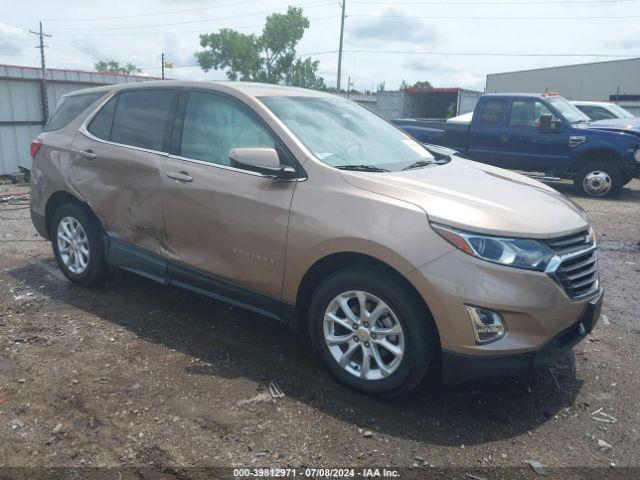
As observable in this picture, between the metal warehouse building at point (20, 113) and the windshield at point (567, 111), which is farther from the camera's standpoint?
the metal warehouse building at point (20, 113)

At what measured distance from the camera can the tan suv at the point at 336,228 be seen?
289 cm

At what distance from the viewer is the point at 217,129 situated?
13.0 feet

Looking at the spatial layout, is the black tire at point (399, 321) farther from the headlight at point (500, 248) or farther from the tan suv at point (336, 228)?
the headlight at point (500, 248)

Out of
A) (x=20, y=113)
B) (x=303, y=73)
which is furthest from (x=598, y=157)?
(x=303, y=73)

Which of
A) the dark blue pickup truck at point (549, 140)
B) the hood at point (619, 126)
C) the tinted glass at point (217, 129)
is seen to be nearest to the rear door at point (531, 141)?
the dark blue pickup truck at point (549, 140)

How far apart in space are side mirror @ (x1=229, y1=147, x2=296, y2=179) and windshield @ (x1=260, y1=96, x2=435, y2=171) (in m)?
0.24

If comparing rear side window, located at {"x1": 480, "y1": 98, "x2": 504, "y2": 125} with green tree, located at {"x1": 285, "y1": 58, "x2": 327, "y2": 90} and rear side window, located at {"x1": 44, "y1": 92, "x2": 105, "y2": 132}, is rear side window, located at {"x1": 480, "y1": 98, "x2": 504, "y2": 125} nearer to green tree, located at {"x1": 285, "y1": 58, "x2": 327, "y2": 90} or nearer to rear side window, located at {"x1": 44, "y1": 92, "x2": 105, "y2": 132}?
rear side window, located at {"x1": 44, "y1": 92, "x2": 105, "y2": 132}

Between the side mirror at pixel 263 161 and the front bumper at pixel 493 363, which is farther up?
the side mirror at pixel 263 161

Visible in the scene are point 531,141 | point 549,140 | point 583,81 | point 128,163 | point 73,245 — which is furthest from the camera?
point 583,81

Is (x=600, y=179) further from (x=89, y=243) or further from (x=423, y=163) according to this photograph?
(x=89, y=243)

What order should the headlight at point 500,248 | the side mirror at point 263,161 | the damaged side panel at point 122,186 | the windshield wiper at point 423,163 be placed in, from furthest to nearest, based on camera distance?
the damaged side panel at point 122,186, the windshield wiper at point 423,163, the side mirror at point 263,161, the headlight at point 500,248

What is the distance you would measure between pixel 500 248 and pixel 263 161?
1.51 meters

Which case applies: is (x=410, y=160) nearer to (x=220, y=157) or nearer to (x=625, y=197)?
(x=220, y=157)

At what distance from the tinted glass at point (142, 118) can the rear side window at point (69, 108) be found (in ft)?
1.47
